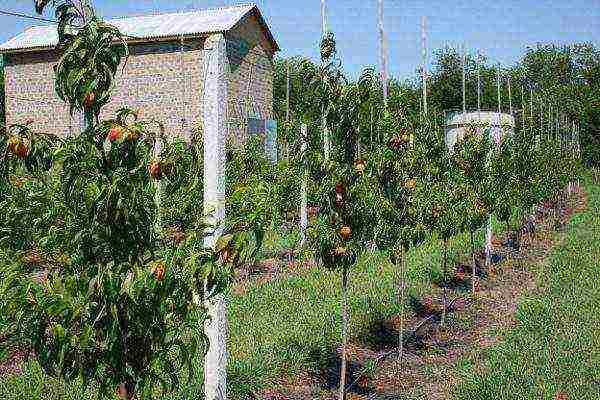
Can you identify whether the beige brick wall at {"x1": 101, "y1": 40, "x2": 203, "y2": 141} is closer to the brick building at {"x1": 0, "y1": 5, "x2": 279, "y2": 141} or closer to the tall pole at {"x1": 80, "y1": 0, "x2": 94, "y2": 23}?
the brick building at {"x1": 0, "y1": 5, "x2": 279, "y2": 141}

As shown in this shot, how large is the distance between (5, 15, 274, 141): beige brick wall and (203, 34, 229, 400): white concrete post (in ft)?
41.1

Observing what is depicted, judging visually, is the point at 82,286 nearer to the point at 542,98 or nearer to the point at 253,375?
the point at 253,375

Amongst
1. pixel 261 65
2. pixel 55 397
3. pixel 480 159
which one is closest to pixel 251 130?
pixel 261 65

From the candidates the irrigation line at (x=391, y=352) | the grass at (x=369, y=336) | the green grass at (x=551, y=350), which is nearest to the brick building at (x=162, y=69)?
the grass at (x=369, y=336)

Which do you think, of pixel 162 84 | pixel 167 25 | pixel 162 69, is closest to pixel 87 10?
pixel 162 84

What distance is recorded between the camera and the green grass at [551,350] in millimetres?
6961

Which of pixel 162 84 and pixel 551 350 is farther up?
pixel 162 84

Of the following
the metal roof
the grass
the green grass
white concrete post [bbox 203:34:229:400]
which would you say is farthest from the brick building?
white concrete post [bbox 203:34:229:400]

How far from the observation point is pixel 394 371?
8070 millimetres

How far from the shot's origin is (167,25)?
21.2m

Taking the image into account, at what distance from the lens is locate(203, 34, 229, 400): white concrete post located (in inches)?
184

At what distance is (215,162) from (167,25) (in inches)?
690

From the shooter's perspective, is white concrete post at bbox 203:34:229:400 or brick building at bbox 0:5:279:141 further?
brick building at bbox 0:5:279:141

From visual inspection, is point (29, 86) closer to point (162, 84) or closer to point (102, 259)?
point (162, 84)
